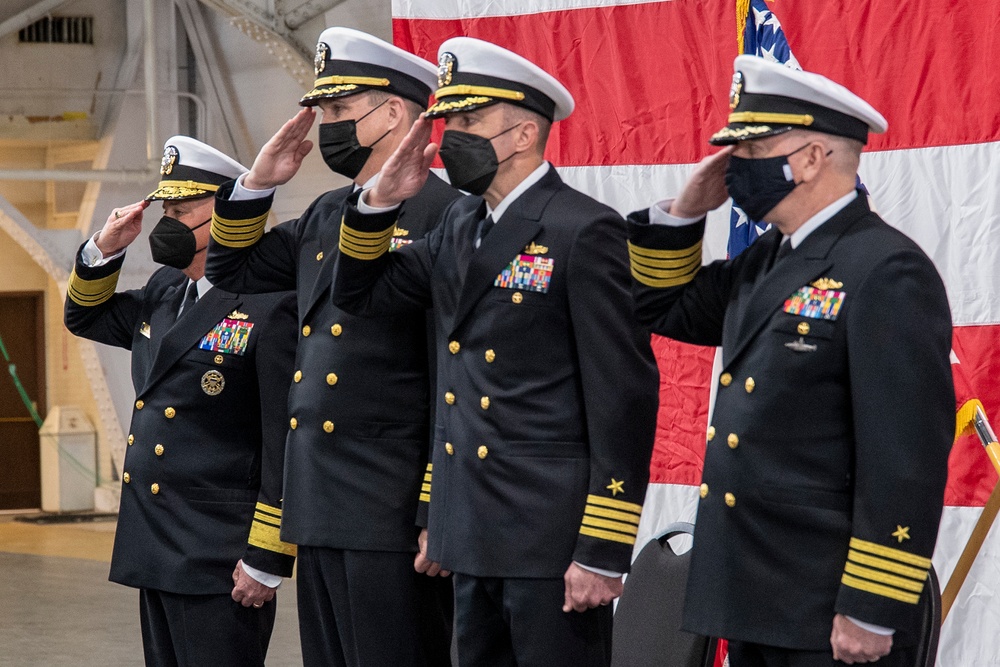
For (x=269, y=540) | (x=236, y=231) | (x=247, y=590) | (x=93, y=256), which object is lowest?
(x=247, y=590)

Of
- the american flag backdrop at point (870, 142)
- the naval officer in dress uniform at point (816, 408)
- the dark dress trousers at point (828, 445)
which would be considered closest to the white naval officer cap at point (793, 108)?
the naval officer in dress uniform at point (816, 408)

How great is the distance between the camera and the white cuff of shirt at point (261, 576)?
9.56 feet

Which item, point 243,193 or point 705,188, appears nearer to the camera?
point 705,188

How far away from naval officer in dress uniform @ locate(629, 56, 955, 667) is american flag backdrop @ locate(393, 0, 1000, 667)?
140 centimetres

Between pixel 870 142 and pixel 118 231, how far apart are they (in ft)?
6.12

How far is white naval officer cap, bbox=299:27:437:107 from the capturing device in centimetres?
275

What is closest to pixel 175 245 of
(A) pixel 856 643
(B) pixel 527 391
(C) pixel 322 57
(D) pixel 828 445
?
(C) pixel 322 57

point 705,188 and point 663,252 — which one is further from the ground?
point 705,188

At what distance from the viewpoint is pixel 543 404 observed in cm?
238

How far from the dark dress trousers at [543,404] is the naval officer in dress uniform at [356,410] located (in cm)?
21

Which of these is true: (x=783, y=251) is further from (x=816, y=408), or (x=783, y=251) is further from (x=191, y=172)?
Answer: (x=191, y=172)

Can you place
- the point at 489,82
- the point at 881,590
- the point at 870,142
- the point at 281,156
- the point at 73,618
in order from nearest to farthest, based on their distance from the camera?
the point at 881,590 → the point at 489,82 → the point at 281,156 → the point at 870,142 → the point at 73,618

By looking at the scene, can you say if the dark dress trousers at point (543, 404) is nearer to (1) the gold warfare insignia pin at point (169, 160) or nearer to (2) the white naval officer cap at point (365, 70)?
(2) the white naval officer cap at point (365, 70)

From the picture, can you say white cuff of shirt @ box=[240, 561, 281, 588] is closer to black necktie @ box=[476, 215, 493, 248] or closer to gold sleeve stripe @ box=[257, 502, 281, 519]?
gold sleeve stripe @ box=[257, 502, 281, 519]
